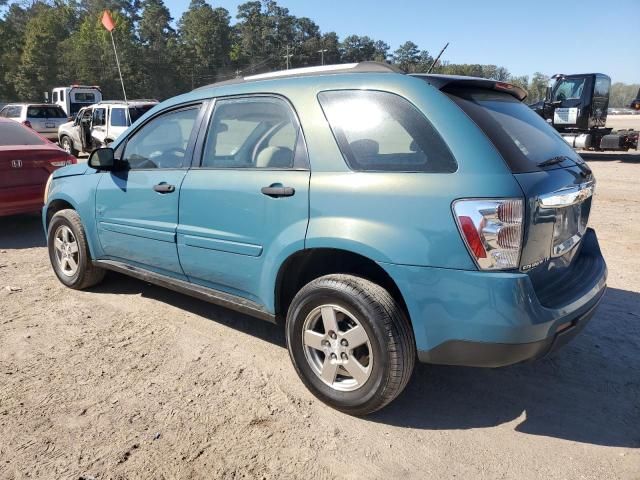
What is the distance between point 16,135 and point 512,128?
6783 millimetres

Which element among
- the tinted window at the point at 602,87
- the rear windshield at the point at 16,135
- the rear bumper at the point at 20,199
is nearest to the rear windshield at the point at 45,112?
the rear windshield at the point at 16,135

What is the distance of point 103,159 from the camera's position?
3885 mm

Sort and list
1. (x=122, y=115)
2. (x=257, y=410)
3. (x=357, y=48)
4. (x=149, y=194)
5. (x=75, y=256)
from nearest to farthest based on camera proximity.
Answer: (x=257, y=410)
(x=149, y=194)
(x=75, y=256)
(x=122, y=115)
(x=357, y=48)

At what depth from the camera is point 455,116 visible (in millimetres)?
2412

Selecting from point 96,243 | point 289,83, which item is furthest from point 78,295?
point 289,83

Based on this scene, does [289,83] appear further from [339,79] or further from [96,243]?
[96,243]

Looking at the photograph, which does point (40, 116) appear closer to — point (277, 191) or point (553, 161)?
point (277, 191)

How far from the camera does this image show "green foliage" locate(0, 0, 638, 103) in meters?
53.1

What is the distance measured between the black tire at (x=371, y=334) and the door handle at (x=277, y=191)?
20.1 inches

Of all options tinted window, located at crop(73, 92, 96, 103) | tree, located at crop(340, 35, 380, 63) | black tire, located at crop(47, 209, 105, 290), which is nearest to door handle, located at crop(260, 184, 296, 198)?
black tire, located at crop(47, 209, 105, 290)

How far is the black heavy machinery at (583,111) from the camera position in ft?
49.2

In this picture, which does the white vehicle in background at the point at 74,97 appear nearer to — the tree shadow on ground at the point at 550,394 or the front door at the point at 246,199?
the front door at the point at 246,199

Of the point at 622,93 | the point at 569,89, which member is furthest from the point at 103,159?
the point at 622,93

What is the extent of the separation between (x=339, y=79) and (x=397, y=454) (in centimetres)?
198
